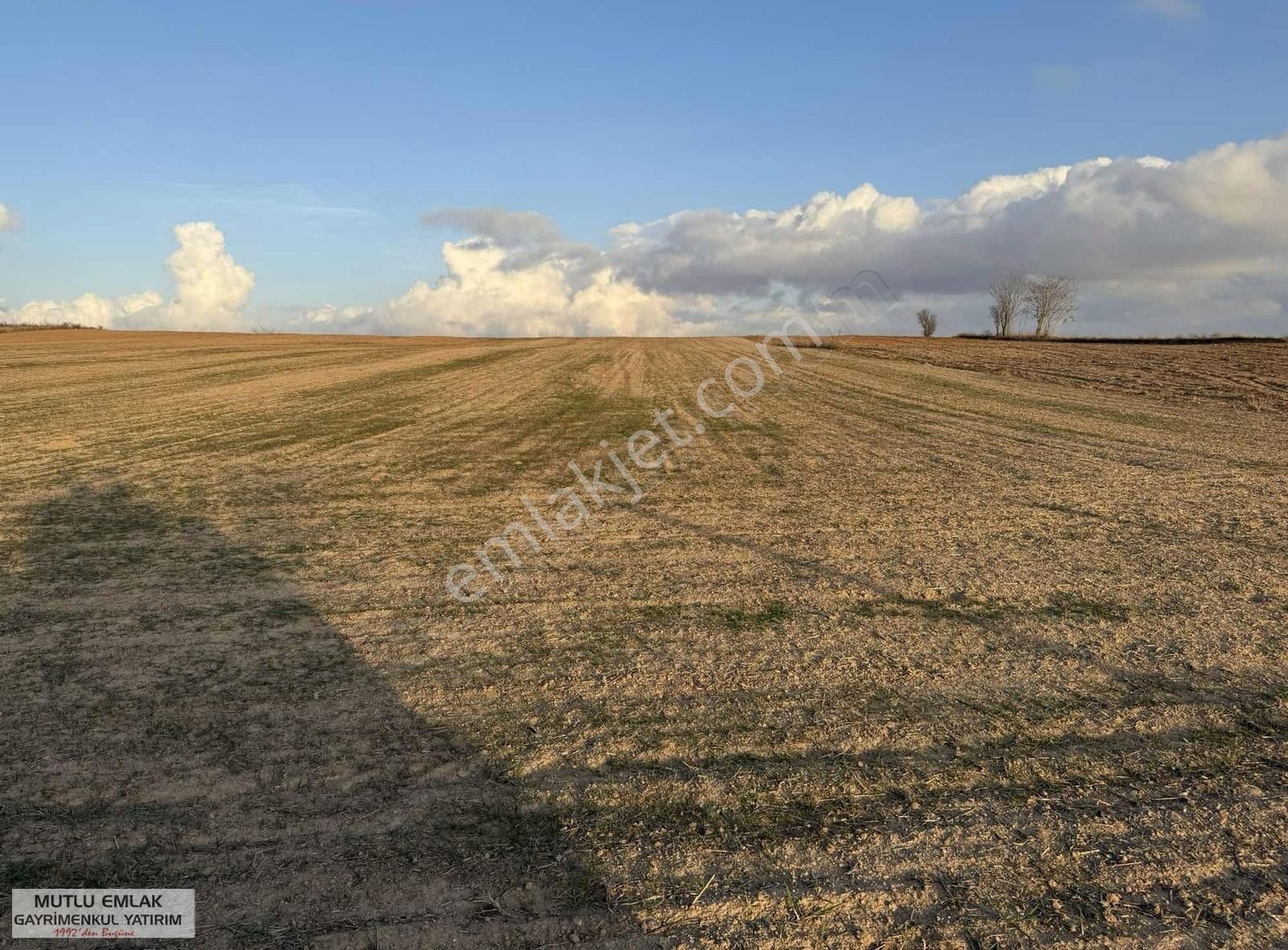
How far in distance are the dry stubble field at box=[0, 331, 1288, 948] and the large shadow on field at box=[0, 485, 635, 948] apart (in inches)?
0.8

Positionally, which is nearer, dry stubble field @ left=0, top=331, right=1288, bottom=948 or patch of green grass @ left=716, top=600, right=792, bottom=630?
dry stubble field @ left=0, top=331, right=1288, bottom=948

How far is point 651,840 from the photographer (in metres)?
3.62

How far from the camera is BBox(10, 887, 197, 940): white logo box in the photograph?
3.11 meters

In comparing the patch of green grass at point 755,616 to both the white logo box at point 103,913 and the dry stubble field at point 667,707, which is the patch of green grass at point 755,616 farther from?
the white logo box at point 103,913

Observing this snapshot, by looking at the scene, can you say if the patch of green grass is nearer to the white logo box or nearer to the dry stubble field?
the dry stubble field

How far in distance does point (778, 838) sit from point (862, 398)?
69.3 ft

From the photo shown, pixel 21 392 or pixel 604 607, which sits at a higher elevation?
pixel 21 392

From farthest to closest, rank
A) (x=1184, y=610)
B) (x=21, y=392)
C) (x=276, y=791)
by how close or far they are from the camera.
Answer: (x=21, y=392)
(x=1184, y=610)
(x=276, y=791)

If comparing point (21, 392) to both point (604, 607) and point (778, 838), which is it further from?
point (778, 838)

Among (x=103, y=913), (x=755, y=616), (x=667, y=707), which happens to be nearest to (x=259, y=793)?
(x=103, y=913)

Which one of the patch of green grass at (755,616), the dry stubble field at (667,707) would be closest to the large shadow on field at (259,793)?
the dry stubble field at (667,707)

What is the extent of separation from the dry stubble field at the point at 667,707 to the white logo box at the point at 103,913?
0.08 m

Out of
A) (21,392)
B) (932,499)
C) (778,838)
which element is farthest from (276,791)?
(21,392)

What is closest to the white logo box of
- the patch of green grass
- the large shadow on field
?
the large shadow on field
